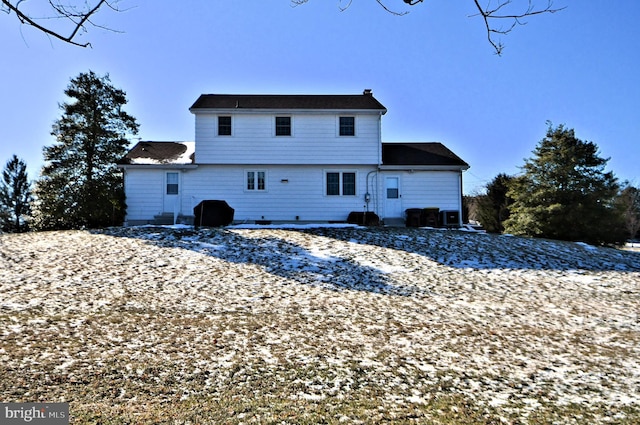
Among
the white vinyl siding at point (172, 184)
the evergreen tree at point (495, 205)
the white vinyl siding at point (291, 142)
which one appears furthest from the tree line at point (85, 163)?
the evergreen tree at point (495, 205)

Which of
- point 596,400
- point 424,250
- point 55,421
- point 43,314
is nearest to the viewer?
point 55,421

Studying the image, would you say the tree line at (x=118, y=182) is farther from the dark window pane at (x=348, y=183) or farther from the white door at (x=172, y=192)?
the dark window pane at (x=348, y=183)

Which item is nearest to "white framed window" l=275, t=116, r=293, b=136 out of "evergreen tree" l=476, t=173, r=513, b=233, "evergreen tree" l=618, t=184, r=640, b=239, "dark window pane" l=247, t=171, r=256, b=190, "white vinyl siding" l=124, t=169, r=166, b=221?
"dark window pane" l=247, t=171, r=256, b=190

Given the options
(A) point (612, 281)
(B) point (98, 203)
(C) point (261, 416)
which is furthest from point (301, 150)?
(C) point (261, 416)

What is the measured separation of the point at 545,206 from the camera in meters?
20.8

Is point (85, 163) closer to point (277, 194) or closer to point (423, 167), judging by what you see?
point (277, 194)

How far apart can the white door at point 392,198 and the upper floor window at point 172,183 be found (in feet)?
35.4

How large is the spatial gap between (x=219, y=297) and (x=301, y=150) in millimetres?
11857

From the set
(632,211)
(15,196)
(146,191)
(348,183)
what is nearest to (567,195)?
(348,183)

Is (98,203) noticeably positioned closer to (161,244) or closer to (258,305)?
(161,244)

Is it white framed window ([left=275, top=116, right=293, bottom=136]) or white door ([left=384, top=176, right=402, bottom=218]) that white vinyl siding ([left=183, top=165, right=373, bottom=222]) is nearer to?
white door ([left=384, top=176, right=402, bottom=218])

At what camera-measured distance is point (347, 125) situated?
62.6ft

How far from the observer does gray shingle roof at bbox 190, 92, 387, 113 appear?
61.9 feet

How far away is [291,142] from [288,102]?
2.38 meters
